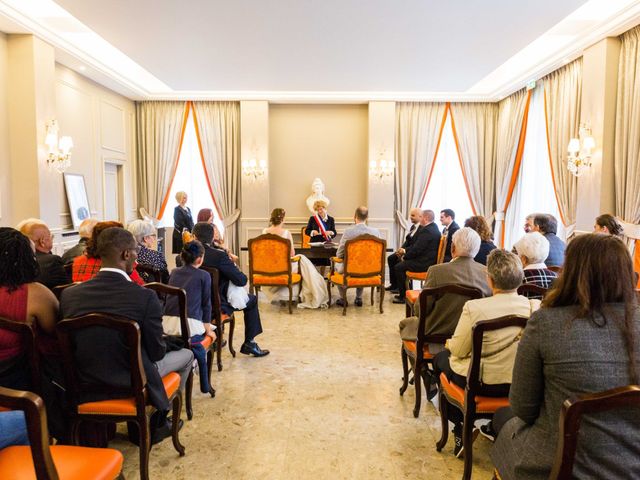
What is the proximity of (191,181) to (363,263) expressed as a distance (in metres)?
4.62

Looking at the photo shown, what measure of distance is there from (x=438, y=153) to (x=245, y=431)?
24.0 ft

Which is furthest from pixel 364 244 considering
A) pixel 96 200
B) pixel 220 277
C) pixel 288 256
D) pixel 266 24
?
pixel 96 200

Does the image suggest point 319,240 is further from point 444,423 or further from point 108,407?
point 108,407

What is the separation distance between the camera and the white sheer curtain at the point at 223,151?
29.3 feet

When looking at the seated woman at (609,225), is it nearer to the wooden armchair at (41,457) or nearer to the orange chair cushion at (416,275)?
the orange chair cushion at (416,275)

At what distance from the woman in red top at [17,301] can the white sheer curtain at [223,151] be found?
269 inches

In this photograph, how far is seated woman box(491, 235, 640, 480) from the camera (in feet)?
4.57

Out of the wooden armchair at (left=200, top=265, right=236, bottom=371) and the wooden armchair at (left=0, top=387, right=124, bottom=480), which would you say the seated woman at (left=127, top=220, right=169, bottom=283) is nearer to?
the wooden armchair at (left=200, top=265, right=236, bottom=371)

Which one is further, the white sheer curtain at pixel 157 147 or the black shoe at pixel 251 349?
the white sheer curtain at pixel 157 147

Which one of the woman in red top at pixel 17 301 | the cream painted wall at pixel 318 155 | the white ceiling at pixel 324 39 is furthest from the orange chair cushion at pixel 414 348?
the cream painted wall at pixel 318 155

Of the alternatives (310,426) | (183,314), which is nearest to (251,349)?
(310,426)

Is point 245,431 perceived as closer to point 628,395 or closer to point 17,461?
point 17,461

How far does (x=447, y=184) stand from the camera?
922cm

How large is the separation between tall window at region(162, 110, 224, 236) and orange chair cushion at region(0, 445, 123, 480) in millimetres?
7602
